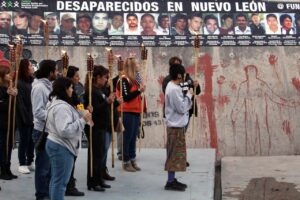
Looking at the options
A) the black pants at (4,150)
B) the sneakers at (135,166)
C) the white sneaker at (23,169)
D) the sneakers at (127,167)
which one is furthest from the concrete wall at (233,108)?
the black pants at (4,150)

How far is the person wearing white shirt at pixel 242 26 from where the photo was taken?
1120cm

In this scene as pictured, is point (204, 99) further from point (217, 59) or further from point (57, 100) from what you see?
point (57, 100)

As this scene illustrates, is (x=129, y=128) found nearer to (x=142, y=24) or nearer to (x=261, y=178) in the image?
(x=261, y=178)

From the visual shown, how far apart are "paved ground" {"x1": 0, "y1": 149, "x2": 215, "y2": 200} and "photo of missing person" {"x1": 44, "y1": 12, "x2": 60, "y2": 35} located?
110 inches

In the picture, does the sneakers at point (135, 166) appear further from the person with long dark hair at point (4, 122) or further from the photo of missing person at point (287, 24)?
the photo of missing person at point (287, 24)

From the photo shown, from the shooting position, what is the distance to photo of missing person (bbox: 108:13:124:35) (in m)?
11.0

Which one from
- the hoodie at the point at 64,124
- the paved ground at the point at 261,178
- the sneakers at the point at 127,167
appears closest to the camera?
the hoodie at the point at 64,124

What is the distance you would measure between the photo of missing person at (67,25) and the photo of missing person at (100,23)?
1.31ft

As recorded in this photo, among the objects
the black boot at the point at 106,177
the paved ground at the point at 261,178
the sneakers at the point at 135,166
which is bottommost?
the paved ground at the point at 261,178

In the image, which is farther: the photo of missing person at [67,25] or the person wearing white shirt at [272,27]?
the person wearing white shirt at [272,27]

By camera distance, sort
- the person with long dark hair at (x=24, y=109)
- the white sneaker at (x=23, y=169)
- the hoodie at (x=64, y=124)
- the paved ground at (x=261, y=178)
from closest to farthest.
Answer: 1. the hoodie at (x=64, y=124)
2. the person with long dark hair at (x=24, y=109)
3. the white sneaker at (x=23, y=169)
4. the paved ground at (x=261, y=178)

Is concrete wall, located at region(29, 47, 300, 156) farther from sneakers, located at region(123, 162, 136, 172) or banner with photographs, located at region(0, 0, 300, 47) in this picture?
sneakers, located at region(123, 162, 136, 172)

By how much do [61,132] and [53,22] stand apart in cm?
599

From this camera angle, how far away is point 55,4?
11133mm
